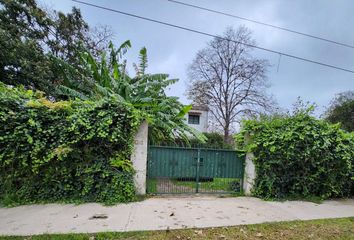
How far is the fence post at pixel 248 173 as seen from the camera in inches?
248

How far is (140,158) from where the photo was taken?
5660mm

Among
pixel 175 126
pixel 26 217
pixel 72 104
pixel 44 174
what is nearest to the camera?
pixel 26 217

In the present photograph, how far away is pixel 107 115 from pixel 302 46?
27.5 feet

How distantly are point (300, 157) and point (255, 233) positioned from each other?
3102 mm

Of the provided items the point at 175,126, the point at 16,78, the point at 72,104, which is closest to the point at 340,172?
the point at 175,126

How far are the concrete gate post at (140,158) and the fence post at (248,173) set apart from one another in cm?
307

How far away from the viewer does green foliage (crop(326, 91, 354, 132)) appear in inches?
956

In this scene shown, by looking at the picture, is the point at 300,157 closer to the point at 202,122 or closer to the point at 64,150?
the point at 64,150

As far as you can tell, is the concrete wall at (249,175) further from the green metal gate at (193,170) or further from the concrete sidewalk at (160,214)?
the concrete sidewalk at (160,214)

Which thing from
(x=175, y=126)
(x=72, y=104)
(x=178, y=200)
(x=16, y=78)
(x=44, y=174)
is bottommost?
(x=178, y=200)

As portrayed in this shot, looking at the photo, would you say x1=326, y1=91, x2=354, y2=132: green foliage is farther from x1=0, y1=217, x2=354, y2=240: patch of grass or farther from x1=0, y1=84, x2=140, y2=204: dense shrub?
x1=0, y1=84, x2=140, y2=204: dense shrub

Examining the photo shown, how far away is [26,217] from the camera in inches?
165

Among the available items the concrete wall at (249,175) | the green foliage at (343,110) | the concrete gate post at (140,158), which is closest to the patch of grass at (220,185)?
the concrete wall at (249,175)

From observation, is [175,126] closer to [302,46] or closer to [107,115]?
[107,115]
